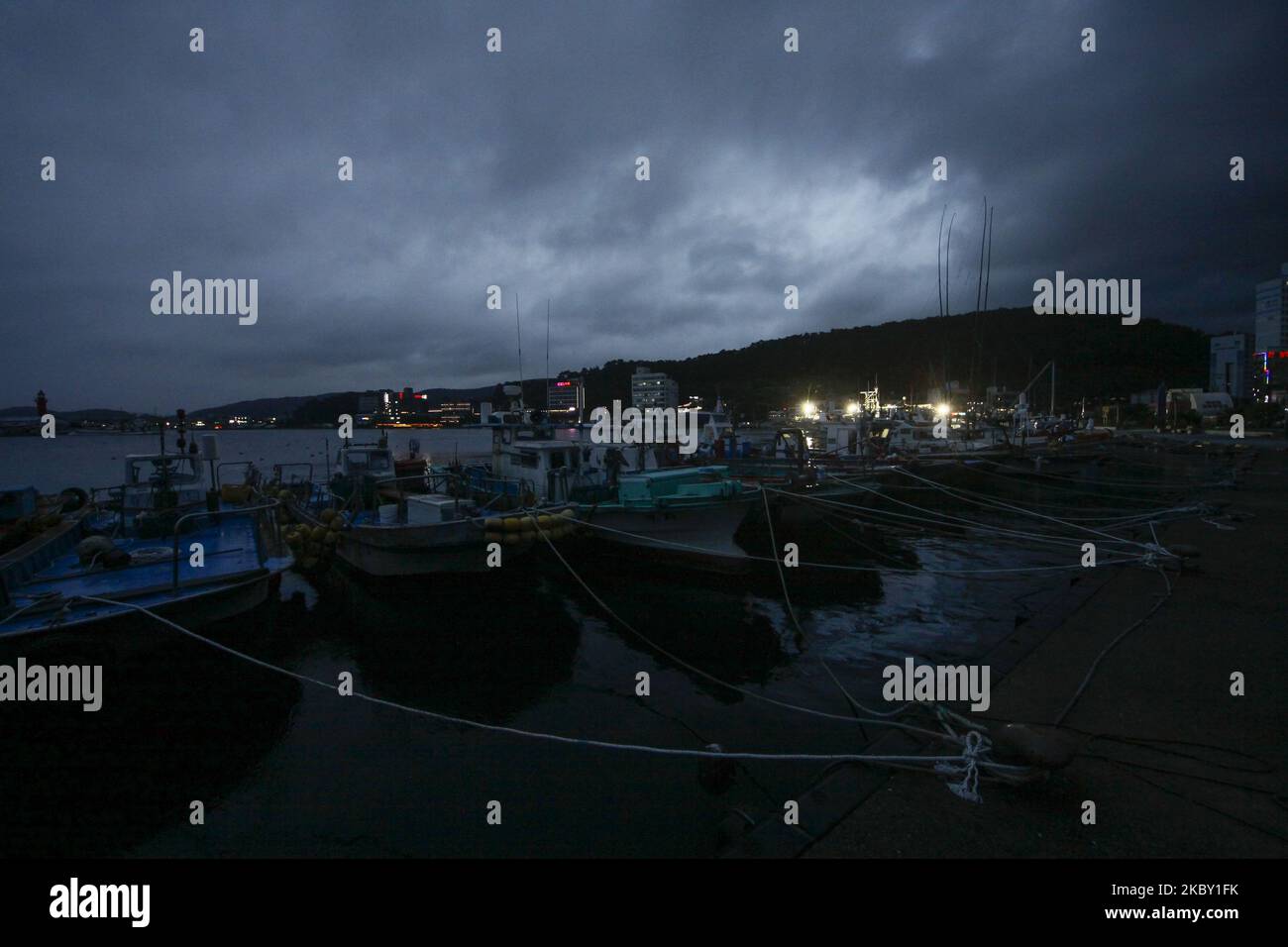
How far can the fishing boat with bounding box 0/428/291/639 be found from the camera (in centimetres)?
711

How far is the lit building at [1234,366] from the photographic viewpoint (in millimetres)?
86312

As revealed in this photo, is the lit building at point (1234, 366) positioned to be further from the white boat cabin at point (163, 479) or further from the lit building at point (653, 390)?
the white boat cabin at point (163, 479)

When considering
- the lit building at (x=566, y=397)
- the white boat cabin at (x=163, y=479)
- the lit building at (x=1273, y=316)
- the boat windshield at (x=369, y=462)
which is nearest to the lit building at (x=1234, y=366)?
the lit building at (x=1273, y=316)

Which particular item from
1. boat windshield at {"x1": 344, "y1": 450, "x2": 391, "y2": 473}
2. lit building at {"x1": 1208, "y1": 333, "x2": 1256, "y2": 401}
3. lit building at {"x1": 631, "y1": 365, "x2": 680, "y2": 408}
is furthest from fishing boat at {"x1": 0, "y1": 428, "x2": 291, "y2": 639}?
lit building at {"x1": 1208, "y1": 333, "x2": 1256, "y2": 401}

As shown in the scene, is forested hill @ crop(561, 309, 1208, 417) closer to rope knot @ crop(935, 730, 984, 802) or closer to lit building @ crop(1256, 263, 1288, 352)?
lit building @ crop(1256, 263, 1288, 352)

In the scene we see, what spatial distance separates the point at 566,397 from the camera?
30156 mm

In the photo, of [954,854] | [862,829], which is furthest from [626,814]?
[954,854]

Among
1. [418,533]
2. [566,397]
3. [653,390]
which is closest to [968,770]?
[418,533]

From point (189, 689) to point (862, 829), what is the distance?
380 inches

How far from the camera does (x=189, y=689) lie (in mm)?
8750

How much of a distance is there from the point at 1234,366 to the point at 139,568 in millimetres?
123088

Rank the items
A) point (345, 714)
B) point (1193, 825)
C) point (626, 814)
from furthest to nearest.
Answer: point (345, 714) → point (626, 814) → point (1193, 825)

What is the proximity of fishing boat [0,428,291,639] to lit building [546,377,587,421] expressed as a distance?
49.8 ft

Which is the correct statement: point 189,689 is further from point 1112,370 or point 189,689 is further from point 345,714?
point 1112,370
